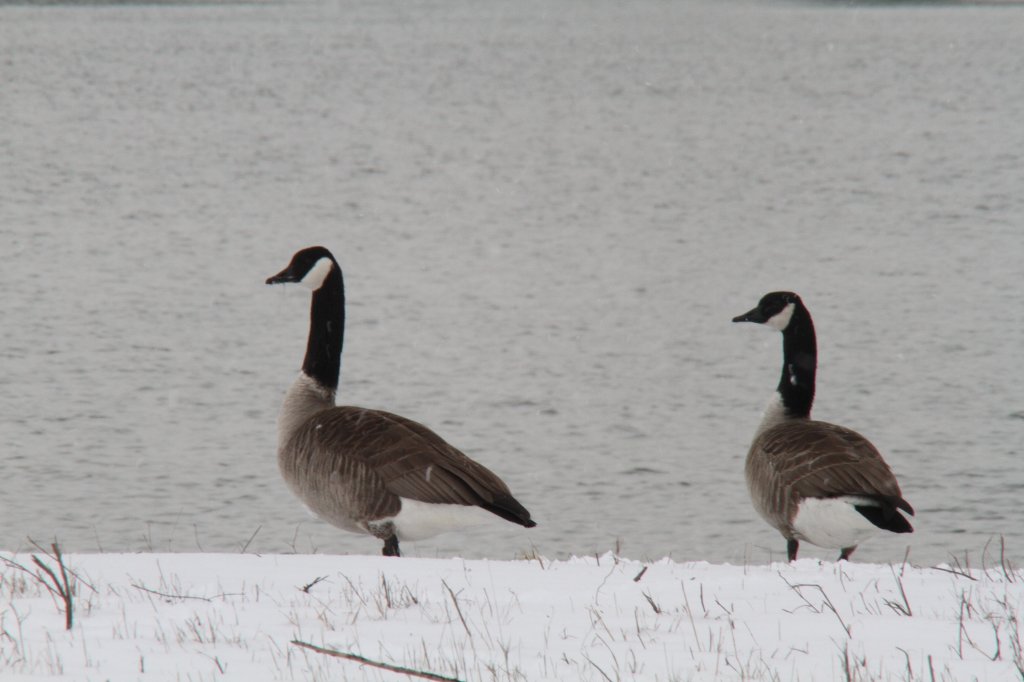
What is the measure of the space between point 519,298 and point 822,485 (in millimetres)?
12532

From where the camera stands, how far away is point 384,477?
7.96 metres

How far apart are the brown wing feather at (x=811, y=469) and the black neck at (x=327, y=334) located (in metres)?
2.86

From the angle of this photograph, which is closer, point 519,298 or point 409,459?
point 409,459

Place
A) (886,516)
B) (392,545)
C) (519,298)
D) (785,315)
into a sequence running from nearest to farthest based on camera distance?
1. (886,516)
2. (392,545)
3. (785,315)
4. (519,298)

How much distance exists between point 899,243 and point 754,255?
106 inches

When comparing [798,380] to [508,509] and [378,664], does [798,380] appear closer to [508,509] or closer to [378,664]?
[508,509]

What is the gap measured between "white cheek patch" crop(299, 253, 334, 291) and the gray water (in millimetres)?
1955

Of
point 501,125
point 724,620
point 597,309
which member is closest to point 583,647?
point 724,620

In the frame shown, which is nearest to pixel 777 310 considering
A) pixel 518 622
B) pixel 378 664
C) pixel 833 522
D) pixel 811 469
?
pixel 811 469

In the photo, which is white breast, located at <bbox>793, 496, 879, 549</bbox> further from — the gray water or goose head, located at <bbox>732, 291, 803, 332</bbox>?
goose head, located at <bbox>732, 291, 803, 332</bbox>

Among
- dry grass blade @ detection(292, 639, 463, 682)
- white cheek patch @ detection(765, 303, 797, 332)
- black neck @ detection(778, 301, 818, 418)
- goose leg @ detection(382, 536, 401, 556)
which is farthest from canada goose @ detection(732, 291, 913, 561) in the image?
dry grass blade @ detection(292, 639, 463, 682)

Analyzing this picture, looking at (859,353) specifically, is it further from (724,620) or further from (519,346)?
(724,620)

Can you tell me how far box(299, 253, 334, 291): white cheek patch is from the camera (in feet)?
32.4

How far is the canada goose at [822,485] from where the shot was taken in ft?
25.5
